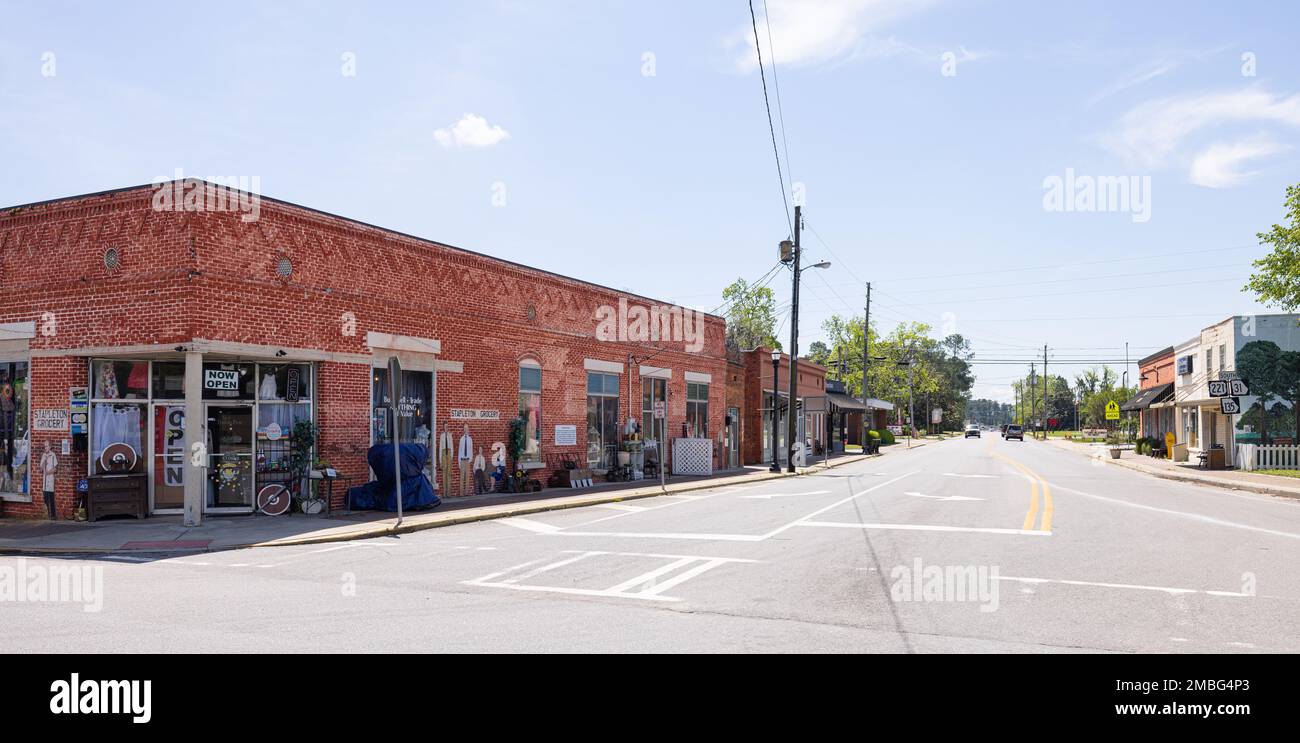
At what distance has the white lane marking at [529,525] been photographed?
15.0m

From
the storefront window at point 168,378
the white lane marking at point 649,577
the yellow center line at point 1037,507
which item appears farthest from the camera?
the storefront window at point 168,378

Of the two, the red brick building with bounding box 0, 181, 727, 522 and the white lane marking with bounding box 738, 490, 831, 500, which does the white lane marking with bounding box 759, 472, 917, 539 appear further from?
the red brick building with bounding box 0, 181, 727, 522

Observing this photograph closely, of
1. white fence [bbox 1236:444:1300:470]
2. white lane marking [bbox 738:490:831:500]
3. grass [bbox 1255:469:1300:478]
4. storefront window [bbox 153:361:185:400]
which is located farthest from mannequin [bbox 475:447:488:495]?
white fence [bbox 1236:444:1300:470]

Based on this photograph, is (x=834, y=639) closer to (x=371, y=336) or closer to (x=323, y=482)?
(x=323, y=482)

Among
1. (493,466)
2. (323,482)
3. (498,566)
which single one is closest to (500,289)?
(493,466)

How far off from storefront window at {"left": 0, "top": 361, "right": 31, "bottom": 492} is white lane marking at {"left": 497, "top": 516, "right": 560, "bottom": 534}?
9583 mm

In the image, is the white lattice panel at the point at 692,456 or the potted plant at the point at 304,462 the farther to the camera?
the white lattice panel at the point at 692,456

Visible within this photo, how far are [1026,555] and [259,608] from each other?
360 inches

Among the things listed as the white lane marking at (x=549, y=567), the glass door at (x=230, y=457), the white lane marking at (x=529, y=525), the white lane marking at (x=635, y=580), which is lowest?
the white lane marking at (x=529, y=525)

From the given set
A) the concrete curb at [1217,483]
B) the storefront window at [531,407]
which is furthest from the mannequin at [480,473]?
the concrete curb at [1217,483]

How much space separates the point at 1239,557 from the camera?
442 inches

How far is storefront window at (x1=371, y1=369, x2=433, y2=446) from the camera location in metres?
19.6

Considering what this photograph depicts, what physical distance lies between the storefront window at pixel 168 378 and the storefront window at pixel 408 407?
12.5 ft

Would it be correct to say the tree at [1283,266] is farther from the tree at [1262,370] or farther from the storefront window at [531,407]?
the storefront window at [531,407]
